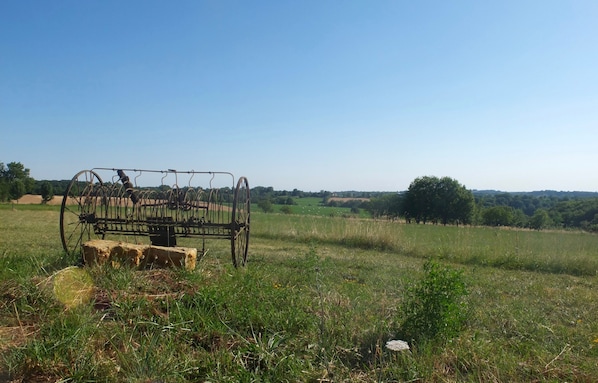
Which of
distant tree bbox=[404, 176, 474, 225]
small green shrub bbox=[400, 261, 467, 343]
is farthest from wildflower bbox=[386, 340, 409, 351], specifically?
distant tree bbox=[404, 176, 474, 225]

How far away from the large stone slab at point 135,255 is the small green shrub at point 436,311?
2.88 meters

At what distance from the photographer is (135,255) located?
17.2 ft

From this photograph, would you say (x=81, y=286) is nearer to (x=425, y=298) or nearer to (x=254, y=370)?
(x=254, y=370)

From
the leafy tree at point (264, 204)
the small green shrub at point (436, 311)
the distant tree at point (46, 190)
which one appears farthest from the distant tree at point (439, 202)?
the small green shrub at point (436, 311)

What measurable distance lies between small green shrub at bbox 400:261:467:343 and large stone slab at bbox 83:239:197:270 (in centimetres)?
288

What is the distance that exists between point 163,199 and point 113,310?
10.8ft

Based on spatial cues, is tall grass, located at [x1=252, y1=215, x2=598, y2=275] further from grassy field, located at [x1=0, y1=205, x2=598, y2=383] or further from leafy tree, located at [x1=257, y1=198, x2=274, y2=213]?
grassy field, located at [x1=0, y1=205, x2=598, y2=383]

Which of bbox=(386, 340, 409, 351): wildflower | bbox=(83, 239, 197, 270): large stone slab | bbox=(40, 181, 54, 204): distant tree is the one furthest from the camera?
bbox=(40, 181, 54, 204): distant tree

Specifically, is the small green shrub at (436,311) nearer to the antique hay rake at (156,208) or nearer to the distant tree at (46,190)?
the antique hay rake at (156,208)

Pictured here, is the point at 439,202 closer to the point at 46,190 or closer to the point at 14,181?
the point at 46,190

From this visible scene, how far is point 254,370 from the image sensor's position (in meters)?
2.96

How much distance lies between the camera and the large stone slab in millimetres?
5039

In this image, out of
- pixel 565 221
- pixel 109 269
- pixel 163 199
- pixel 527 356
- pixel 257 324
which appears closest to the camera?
pixel 527 356

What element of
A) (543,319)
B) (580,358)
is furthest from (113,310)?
(543,319)
